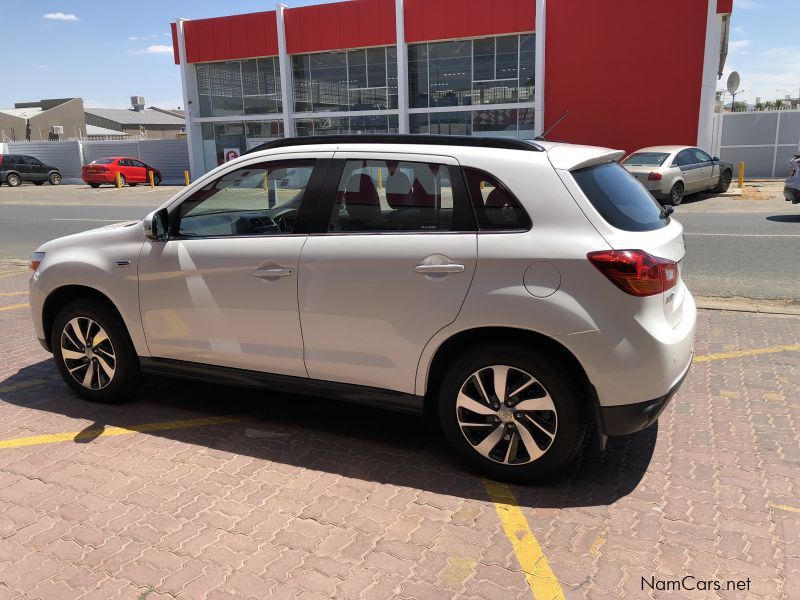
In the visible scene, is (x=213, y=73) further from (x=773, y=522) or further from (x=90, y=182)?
(x=773, y=522)

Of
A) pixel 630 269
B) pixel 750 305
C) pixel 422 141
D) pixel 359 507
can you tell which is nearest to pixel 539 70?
pixel 750 305

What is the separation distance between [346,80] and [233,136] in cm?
703

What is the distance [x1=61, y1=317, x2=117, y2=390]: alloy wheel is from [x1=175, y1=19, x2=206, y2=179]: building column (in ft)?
99.7

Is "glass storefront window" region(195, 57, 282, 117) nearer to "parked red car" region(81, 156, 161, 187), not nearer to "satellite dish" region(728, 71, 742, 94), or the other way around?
"parked red car" region(81, 156, 161, 187)

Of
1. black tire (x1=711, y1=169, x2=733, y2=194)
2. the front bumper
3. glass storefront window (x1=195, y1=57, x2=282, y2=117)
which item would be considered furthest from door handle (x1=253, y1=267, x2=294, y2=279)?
glass storefront window (x1=195, y1=57, x2=282, y2=117)

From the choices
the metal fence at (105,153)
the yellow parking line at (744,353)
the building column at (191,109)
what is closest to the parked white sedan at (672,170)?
the yellow parking line at (744,353)

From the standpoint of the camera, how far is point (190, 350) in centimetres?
424

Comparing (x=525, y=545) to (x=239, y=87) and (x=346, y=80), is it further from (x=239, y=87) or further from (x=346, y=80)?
(x=239, y=87)

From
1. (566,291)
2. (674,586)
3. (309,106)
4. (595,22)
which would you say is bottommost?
(674,586)

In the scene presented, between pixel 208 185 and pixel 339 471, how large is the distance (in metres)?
1.94

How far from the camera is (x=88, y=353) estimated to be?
4.62m

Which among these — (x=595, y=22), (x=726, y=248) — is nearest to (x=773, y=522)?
(x=726, y=248)

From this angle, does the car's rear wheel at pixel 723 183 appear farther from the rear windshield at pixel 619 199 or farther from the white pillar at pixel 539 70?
the rear windshield at pixel 619 199

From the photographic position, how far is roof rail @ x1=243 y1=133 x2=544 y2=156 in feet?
11.7
